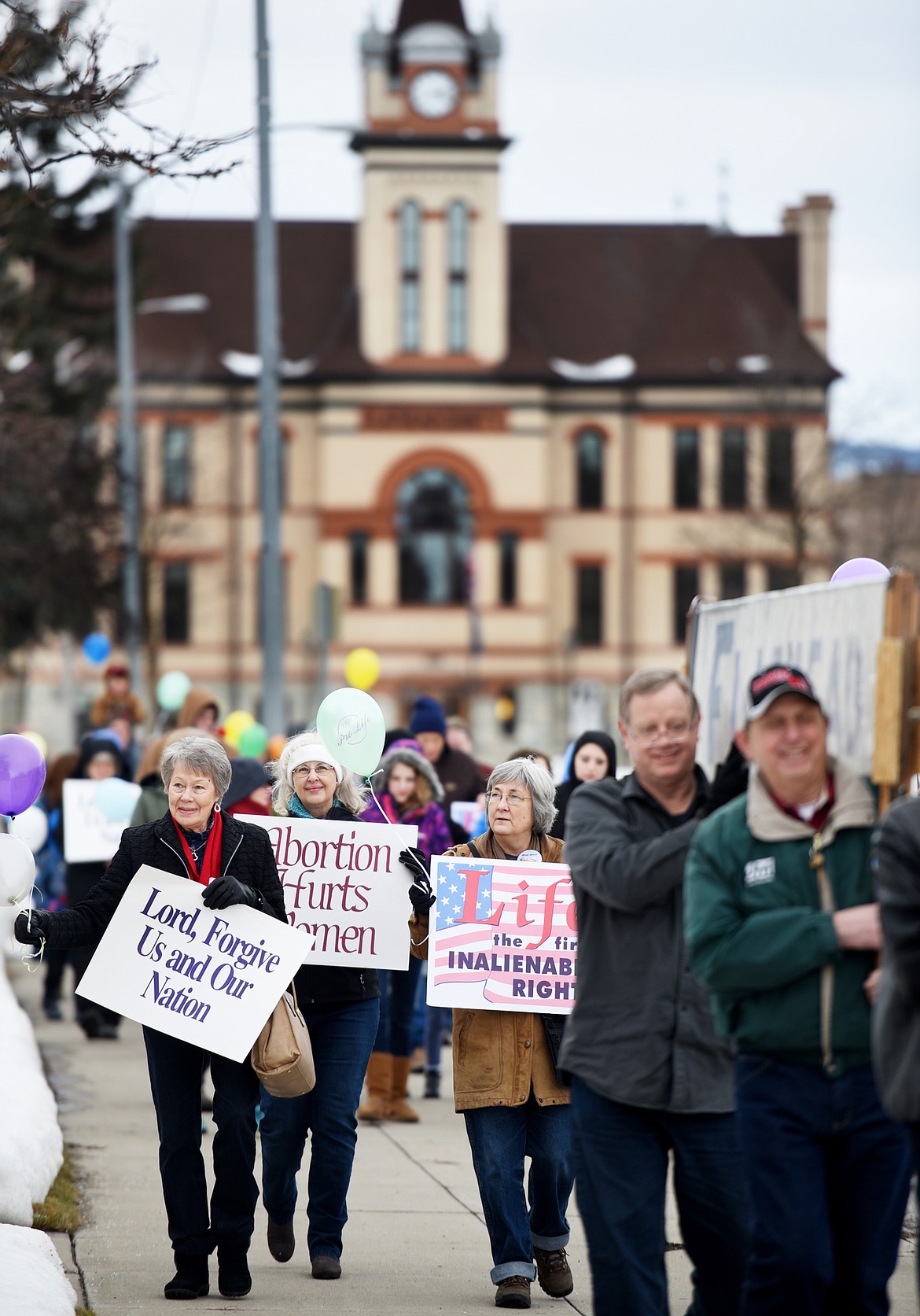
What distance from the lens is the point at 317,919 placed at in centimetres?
823

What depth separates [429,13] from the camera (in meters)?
62.3

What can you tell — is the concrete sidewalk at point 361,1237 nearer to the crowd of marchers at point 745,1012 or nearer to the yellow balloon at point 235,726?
the crowd of marchers at point 745,1012

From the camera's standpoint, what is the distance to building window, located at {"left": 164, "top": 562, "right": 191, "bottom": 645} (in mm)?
63625

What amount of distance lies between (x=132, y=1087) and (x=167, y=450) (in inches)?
2023

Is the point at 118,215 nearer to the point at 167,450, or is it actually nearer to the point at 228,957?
the point at 228,957

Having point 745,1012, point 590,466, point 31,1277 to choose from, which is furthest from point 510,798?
point 590,466

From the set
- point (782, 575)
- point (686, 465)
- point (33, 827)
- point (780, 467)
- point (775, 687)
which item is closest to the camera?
point (775, 687)

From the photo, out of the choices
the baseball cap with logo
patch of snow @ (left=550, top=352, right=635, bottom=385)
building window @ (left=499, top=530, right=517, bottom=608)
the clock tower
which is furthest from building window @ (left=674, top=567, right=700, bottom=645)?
the baseball cap with logo

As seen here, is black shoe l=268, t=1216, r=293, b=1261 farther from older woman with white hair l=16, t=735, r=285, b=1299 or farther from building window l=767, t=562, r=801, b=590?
building window l=767, t=562, r=801, b=590

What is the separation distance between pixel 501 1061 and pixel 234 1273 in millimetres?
1170

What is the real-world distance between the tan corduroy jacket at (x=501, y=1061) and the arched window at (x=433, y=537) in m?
54.7

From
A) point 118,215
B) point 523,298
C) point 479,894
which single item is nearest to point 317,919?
point 479,894

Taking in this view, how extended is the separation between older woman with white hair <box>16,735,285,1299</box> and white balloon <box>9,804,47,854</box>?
6656 millimetres

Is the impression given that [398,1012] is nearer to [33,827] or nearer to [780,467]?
[33,827]
